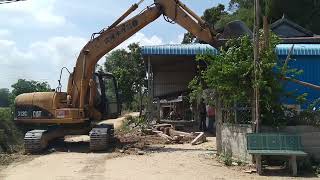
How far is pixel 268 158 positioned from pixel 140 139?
29.4 feet

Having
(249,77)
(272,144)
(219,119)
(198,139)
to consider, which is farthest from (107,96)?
(272,144)

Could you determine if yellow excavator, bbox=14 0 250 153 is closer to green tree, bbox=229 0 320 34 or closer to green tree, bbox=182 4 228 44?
green tree, bbox=229 0 320 34

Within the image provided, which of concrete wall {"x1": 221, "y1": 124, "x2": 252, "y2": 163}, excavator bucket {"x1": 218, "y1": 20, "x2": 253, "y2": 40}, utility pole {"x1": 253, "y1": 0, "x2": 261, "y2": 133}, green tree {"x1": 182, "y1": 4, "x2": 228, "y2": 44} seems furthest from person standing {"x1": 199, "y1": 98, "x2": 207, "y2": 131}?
green tree {"x1": 182, "y1": 4, "x2": 228, "y2": 44}

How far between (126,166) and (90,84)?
5.98m

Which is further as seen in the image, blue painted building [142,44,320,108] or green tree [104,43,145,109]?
green tree [104,43,145,109]

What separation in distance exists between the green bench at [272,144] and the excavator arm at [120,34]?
7.21 metres

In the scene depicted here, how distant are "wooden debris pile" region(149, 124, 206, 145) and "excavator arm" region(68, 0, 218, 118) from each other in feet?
12.4

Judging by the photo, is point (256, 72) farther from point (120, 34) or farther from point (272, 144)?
point (120, 34)

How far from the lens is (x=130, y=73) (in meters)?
60.4

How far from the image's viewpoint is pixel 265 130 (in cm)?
1238

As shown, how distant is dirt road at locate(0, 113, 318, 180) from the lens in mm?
11492

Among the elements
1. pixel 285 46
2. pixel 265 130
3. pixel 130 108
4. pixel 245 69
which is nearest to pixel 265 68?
pixel 245 69

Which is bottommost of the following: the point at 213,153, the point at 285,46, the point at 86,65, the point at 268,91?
the point at 213,153

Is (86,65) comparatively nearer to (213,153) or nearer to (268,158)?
(213,153)
